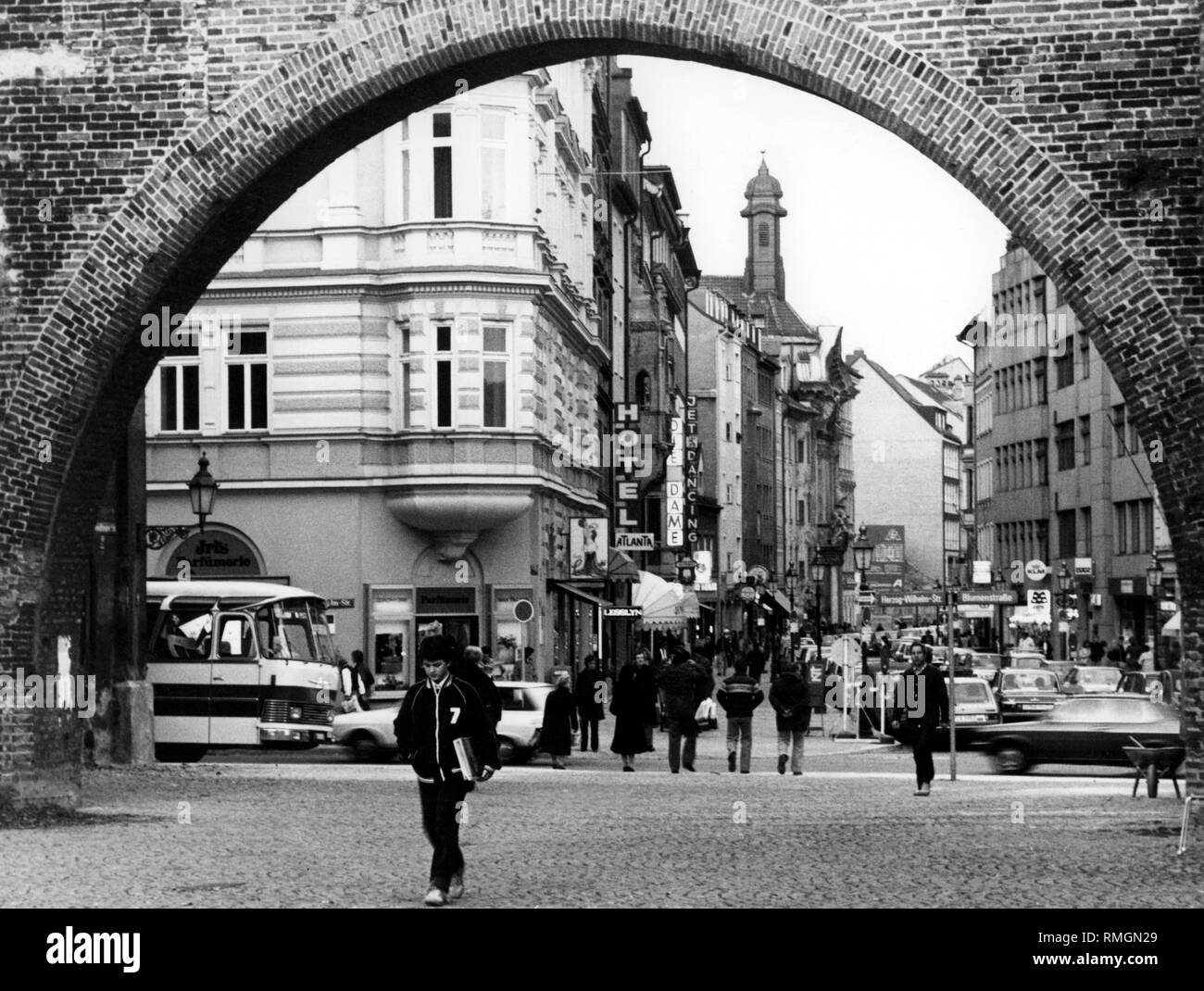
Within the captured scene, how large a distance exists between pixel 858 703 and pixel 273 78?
80.8 ft

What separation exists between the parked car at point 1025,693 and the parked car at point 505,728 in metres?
10.7

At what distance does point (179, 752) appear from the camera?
32938 millimetres

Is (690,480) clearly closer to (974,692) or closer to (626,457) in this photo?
(626,457)

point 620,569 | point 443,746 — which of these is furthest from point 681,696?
point 620,569

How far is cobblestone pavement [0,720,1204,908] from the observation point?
13.9 m

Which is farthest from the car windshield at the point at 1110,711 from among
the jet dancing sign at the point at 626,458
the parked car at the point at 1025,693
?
the jet dancing sign at the point at 626,458

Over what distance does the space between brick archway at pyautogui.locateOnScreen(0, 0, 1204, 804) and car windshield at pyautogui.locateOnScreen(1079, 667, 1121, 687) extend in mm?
27056

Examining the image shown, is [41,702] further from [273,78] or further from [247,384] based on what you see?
[247,384]

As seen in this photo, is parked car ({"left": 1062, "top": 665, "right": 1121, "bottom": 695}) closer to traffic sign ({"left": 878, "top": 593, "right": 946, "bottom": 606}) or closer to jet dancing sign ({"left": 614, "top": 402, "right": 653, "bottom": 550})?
traffic sign ({"left": 878, "top": 593, "right": 946, "bottom": 606})

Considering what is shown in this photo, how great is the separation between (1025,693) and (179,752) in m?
16.7

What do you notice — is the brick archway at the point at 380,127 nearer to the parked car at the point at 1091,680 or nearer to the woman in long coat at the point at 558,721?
the woman in long coat at the point at 558,721

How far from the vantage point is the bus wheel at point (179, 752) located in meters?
32.5

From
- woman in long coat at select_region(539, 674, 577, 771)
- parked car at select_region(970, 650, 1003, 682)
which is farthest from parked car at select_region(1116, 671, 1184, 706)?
woman in long coat at select_region(539, 674, 577, 771)
